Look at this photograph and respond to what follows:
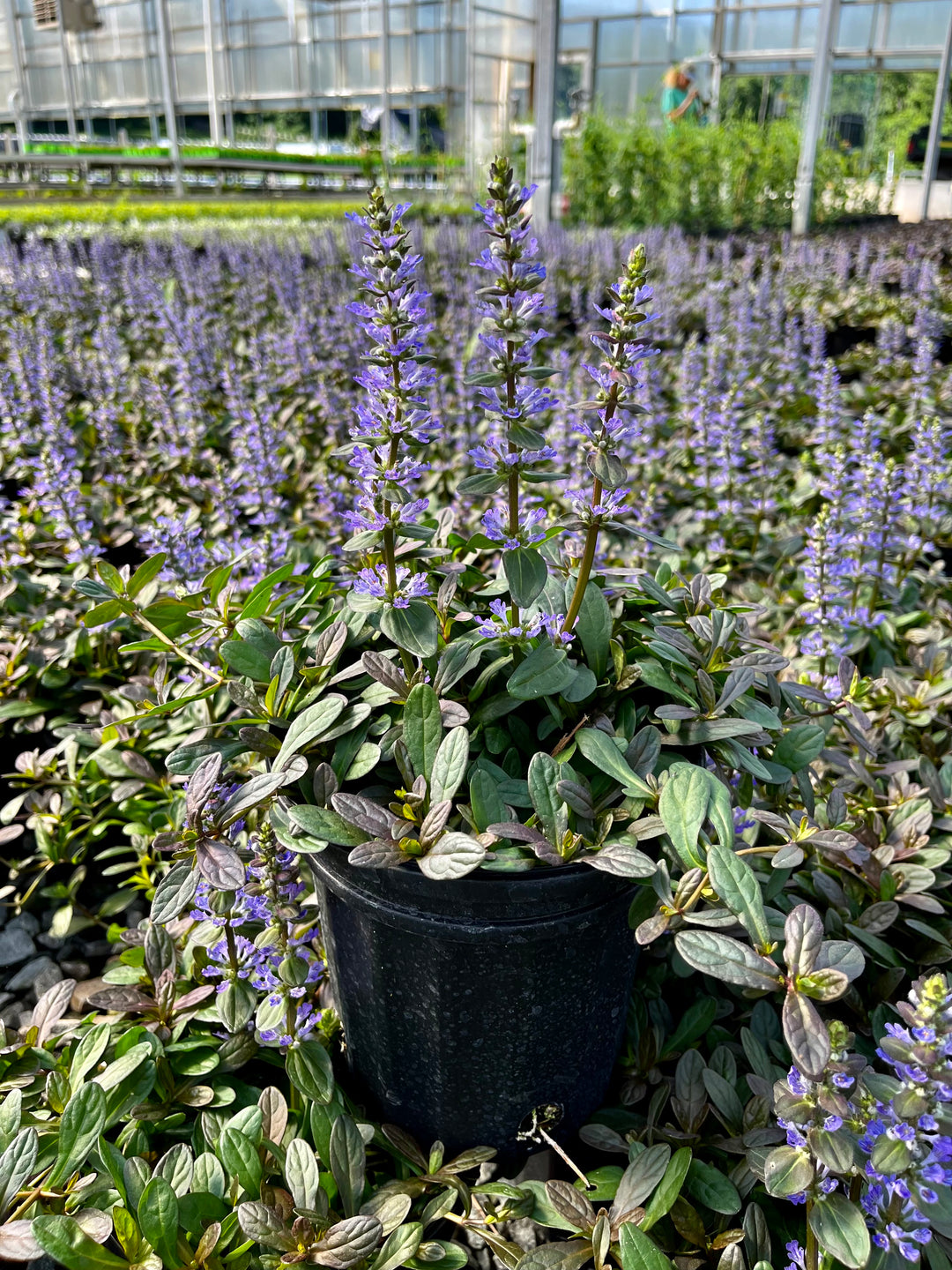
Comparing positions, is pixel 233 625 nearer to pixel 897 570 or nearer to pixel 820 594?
pixel 820 594

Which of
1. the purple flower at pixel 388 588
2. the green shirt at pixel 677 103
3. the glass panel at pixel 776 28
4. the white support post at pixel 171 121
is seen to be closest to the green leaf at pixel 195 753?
the purple flower at pixel 388 588

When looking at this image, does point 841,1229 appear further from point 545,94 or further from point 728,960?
point 545,94

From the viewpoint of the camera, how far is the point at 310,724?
1.43 metres

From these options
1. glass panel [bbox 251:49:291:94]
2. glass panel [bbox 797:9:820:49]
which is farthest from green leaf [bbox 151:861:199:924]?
glass panel [bbox 251:49:291:94]

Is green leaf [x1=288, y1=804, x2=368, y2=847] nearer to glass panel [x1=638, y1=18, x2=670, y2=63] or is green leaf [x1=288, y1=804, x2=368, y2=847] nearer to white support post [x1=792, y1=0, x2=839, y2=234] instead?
white support post [x1=792, y1=0, x2=839, y2=234]

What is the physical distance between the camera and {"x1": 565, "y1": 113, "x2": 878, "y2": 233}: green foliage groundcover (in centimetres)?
1173

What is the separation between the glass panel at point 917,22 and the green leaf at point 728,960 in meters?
15.6

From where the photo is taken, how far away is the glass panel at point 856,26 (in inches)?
537

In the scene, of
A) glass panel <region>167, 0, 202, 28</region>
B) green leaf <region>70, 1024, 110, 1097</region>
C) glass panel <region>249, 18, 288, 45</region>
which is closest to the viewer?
green leaf <region>70, 1024, 110, 1097</region>

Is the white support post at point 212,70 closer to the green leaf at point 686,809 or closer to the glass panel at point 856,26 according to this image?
the glass panel at point 856,26

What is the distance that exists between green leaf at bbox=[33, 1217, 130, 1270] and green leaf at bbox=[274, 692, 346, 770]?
0.66 meters

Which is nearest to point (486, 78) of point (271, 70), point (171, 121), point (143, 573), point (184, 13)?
point (171, 121)

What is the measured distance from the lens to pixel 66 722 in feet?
8.52

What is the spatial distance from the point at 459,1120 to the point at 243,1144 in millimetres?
376
